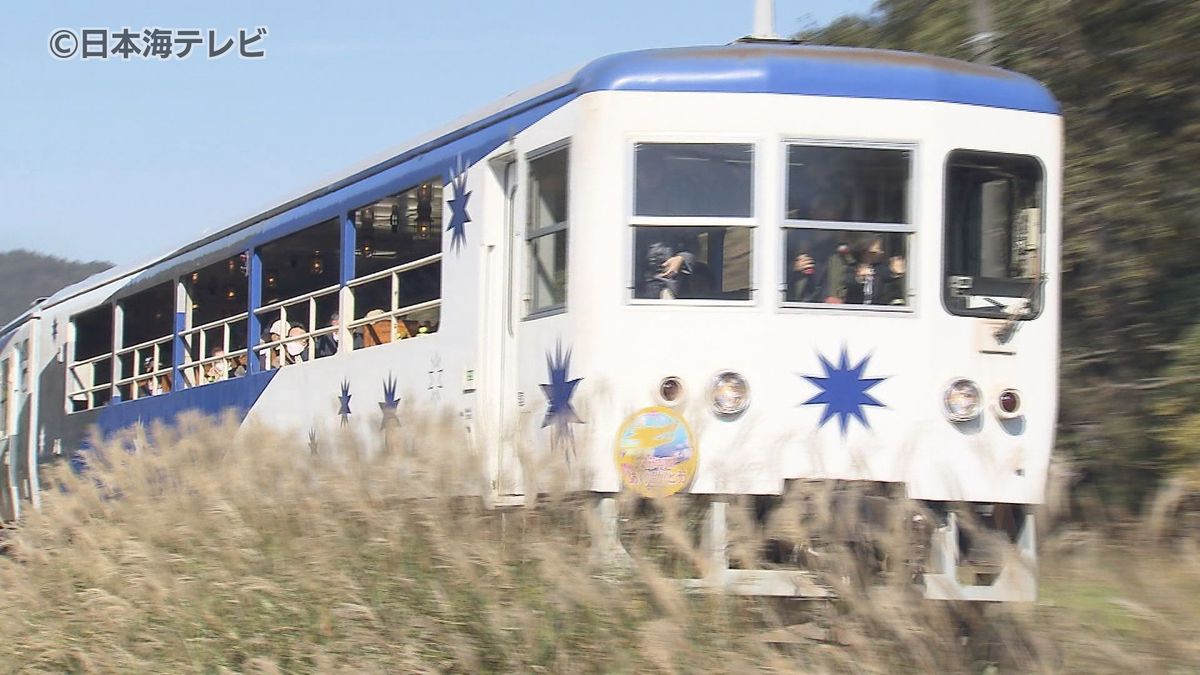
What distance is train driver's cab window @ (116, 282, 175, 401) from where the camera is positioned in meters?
14.2

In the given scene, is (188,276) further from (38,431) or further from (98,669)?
(98,669)

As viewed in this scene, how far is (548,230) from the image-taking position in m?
7.76

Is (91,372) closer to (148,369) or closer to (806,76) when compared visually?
(148,369)

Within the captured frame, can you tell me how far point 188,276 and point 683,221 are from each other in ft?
24.8

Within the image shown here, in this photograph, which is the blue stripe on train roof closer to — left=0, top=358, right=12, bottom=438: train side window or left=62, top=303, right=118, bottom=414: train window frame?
left=62, top=303, right=118, bottom=414: train window frame

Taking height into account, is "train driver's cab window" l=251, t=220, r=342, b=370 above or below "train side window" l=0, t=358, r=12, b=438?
above

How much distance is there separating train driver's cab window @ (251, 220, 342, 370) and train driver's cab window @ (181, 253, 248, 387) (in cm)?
42

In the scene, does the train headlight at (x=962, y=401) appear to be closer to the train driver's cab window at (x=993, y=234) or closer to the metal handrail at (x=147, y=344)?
the train driver's cab window at (x=993, y=234)

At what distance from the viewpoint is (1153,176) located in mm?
10742

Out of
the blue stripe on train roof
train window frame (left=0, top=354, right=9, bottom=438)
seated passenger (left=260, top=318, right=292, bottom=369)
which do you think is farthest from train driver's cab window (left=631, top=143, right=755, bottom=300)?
train window frame (left=0, top=354, right=9, bottom=438)

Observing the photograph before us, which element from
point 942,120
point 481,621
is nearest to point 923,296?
point 942,120

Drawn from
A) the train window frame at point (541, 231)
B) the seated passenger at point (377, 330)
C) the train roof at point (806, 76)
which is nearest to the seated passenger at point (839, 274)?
the train roof at point (806, 76)

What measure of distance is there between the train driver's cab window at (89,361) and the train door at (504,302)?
29.7ft

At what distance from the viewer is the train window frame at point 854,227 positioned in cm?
726
